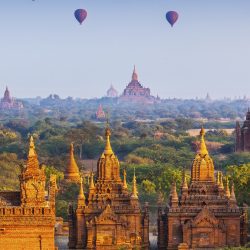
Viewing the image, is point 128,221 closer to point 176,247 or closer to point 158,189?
point 176,247

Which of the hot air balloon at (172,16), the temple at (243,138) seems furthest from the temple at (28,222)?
the hot air balloon at (172,16)

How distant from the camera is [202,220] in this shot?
140 ft

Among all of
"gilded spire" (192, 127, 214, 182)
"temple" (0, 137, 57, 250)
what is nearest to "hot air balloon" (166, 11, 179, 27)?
"gilded spire" (192, 127, 214, 182)

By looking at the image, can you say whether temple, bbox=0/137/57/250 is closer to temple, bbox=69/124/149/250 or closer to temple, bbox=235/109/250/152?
temple, bbox=69/124/149/250

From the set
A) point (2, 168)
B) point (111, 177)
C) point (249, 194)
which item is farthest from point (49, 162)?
point (111, 177)

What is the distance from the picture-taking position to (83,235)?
4359 centimetres

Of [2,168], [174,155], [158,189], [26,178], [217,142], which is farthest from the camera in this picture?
[217,142]

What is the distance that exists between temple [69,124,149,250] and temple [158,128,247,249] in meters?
1.12

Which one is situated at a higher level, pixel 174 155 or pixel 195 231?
pixel 174 155

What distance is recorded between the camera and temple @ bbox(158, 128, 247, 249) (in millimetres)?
42812

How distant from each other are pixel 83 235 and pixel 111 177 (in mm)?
2659

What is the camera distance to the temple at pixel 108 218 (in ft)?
141

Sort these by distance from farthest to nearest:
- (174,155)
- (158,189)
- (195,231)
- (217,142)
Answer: (217,142), (174,155), (158,189), (195,231)

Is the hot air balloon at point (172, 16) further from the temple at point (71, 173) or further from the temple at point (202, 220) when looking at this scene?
the temple at point (202, 220)
